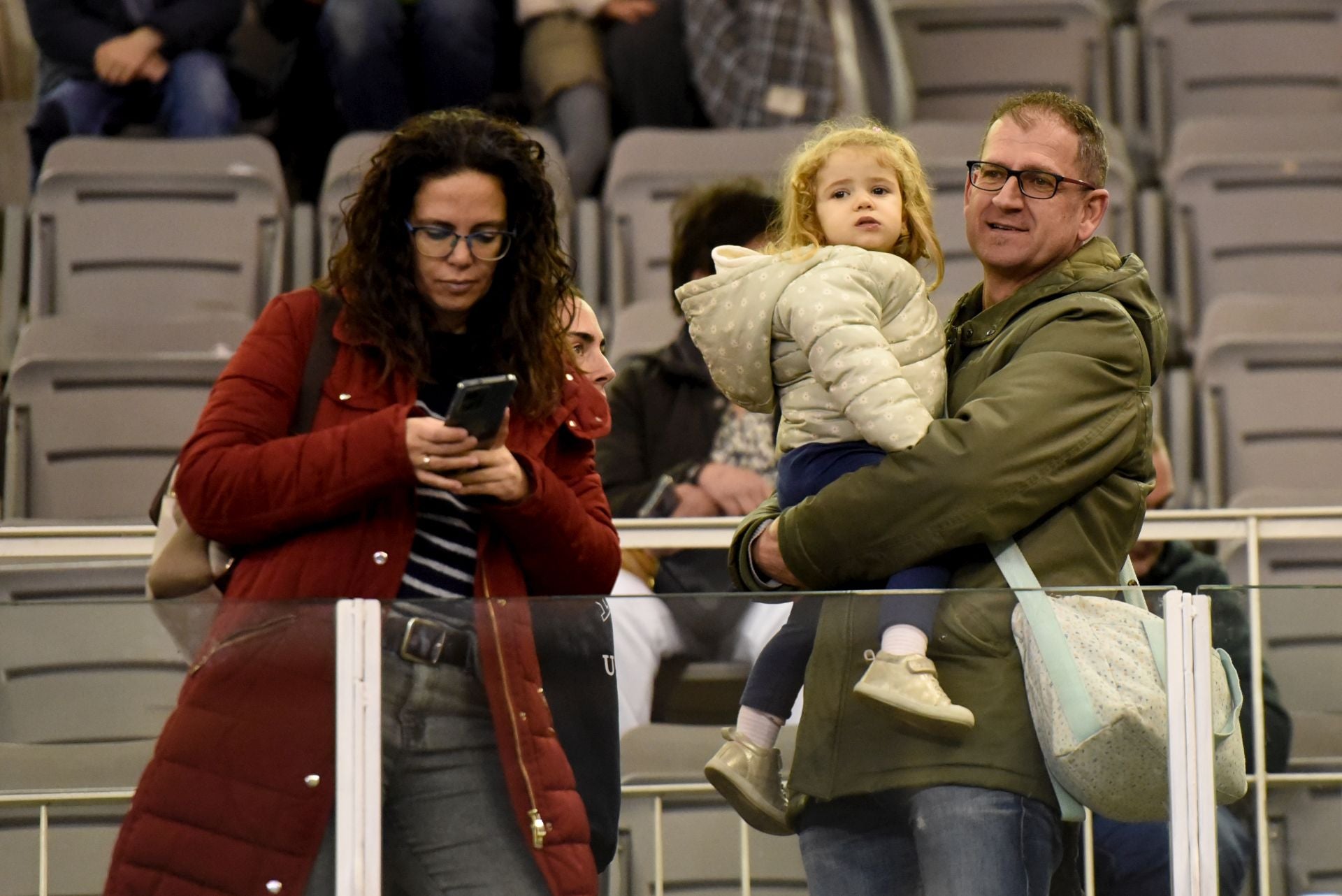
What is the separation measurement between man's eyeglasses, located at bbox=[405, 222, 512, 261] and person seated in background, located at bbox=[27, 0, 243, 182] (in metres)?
2.84

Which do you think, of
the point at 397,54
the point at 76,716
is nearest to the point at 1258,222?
the point at 397,54

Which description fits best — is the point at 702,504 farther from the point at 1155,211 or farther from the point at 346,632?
the point at 1155,211

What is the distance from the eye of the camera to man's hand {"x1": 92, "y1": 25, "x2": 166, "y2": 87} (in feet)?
15.8

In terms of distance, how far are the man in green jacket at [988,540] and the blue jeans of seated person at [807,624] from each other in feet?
0.05

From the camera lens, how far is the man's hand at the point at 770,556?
218 centimetres

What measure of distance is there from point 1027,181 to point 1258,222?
278 centimetres

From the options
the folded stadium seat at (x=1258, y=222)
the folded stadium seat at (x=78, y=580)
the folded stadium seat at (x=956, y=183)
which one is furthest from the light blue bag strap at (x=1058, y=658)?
the folded stadium seat at (x=1258, y=222)

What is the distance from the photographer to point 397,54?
4867 mm

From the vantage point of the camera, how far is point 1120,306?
6.89ft

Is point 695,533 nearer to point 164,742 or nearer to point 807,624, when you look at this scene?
point 807,624

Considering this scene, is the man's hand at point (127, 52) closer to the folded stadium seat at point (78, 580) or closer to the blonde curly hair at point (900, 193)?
the folded stadium seat at point (78, 580)

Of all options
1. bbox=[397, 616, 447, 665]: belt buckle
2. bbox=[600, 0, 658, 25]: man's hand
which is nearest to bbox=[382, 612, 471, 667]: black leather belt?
bbox=[397, 616, 447, 665]: belt buckle

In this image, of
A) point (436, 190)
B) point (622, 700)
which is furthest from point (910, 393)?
point (436, 190)

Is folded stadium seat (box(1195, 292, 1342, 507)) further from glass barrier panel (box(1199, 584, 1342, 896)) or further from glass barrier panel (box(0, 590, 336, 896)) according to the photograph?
glass barrier panel (box(0, 590, 336, 896))
